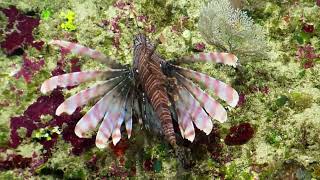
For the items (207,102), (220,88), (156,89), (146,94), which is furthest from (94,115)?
(220,88)

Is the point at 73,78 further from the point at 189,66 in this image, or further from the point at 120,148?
the point at 189,66

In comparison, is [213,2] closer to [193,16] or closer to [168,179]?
[193,16]

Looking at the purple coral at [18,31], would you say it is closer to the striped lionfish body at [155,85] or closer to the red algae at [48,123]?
the red algae at [48,123]

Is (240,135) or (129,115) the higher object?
(129,115)

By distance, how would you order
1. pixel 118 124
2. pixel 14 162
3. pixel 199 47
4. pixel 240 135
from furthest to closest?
pixel 199 47, pixel 240 135, pixel 14 162, pixel 118 124

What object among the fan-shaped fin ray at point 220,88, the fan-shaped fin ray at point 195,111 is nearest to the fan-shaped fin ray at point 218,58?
the fan-shaped fin ray at point 220,88
